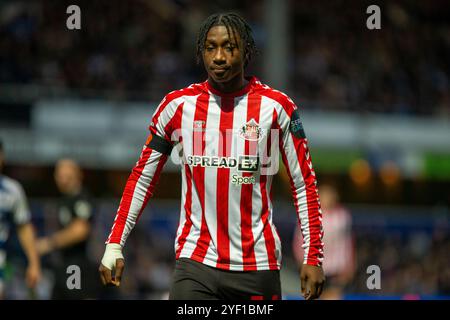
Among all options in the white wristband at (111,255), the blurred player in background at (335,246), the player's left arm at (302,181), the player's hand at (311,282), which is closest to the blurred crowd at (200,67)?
the blurred player in background at (335,246)

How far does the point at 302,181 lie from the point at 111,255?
99 centimetres

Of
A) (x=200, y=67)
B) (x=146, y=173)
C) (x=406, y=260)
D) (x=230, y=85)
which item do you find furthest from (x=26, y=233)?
(x=200, y=67)

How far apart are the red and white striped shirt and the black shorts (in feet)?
0.12

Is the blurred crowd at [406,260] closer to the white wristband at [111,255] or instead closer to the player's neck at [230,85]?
Answer: the player's neck at [230,85]

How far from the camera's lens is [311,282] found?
4344 millimetres

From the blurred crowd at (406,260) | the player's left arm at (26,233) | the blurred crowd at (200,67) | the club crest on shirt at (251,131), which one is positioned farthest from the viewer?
the blurred crowd at (200,67)

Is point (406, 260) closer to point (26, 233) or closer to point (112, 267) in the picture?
point (26, 233)

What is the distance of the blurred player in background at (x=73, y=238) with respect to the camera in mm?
8500

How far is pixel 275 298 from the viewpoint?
4457mm

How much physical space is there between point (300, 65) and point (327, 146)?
346 cm
